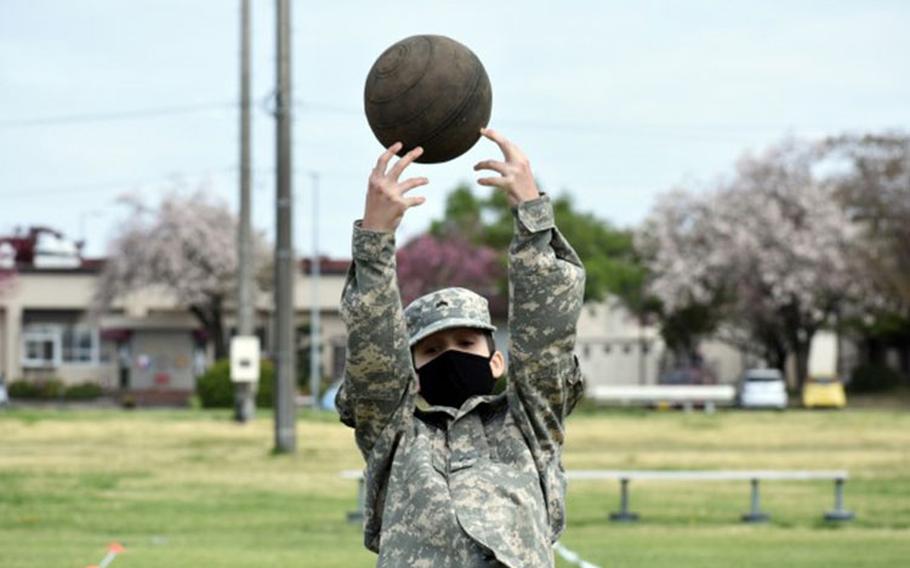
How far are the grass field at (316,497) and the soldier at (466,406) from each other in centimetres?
1021

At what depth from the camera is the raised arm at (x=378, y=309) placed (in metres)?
5.05

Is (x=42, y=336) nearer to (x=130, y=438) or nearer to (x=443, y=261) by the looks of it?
(x=443, y=261)

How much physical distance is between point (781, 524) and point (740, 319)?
57.3 meters

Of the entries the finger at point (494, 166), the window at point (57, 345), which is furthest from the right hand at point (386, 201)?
the window at point (57, 345)

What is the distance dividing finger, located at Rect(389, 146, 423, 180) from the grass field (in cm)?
1041

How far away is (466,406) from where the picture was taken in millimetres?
5289

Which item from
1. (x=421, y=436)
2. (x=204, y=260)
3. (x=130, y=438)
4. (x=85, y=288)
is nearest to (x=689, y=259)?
(x=204, y=260)

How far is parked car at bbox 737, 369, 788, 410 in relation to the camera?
61938 millimetres

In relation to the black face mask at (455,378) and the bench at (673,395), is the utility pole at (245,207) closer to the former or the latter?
the bench at (673,395)

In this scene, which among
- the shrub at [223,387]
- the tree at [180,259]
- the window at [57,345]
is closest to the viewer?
the shrub at [223,387]

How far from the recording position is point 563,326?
5.13 metres

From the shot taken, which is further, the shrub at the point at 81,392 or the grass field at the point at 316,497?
the shrub at the point at 81,392

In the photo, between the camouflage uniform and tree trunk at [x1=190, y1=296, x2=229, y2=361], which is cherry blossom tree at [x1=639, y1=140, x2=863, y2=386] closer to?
tree trunk at [x1=190, y1=296, x2=229, y2=361]

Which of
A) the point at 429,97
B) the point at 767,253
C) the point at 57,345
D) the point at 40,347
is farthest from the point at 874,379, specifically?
the point at 429,97
